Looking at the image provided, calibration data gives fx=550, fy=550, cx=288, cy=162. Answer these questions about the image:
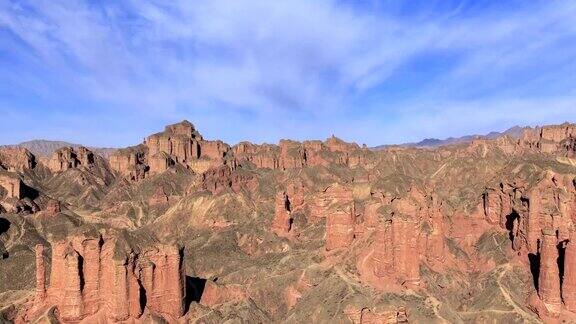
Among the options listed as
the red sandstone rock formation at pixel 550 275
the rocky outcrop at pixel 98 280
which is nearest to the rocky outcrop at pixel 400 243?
the red sandstone rock formation at pixel 550 275

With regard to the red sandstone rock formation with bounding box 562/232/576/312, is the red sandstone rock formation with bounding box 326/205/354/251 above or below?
above

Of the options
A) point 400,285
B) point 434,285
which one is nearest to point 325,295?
point 400,285

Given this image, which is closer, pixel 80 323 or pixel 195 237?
pixel 80 323

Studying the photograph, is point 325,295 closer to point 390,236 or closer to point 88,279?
point 390,236

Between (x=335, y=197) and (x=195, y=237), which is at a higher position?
(x=335, y=197)

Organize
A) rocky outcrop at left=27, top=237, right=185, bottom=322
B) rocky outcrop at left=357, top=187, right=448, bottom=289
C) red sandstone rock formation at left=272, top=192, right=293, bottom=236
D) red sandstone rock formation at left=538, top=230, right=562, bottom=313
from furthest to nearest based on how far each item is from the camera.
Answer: red sandstone rock formation at left=272, top=192, right=293, bottom=236, rocky outcrop at left=357, top=187, right=448, bottom=289, red sandstone rock formation at left=538, top=230, right=562, bottom=313, rocky outcrop at left=27, top=237, right=185, bottom=322

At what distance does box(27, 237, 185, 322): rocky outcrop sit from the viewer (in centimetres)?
7369

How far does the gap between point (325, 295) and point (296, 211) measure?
163ft

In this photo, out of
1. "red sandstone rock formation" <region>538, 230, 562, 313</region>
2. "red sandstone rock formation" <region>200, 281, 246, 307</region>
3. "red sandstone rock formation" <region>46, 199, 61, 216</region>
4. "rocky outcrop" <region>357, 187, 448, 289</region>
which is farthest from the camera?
"red sandstone rock formation" <region>46, 199, 61, 216</region>

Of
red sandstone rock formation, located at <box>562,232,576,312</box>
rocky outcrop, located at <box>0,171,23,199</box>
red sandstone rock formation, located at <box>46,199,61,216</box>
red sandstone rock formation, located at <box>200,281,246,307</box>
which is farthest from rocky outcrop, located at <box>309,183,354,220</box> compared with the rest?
rocky outcrop, located at <box>0,171,23,199</box>

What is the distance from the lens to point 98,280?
7519 centimetres

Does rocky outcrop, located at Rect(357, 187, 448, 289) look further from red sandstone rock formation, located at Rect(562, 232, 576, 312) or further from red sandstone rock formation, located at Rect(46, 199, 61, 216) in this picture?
red sandstone rock formation, located at Rect(46, 199, 61, 216)

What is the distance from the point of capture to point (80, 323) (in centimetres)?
7375

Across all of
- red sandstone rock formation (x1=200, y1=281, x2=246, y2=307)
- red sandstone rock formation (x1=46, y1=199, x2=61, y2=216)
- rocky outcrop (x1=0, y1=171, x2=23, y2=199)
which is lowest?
red sandstone rock formation (x1=200, y1=281, x2=246, y2=307)
